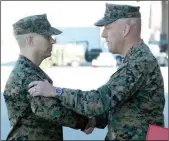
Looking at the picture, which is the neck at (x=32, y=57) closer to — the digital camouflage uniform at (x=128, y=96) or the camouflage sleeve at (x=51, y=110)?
the camouflage sleeve at (x=51, y=110)

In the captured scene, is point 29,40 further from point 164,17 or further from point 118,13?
point 164,17

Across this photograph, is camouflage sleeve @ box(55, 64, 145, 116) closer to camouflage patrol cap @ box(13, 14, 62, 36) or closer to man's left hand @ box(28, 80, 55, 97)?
man's left hand @ box(28, 80, 55, 97)

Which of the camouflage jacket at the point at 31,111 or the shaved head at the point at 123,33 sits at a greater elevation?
the shaved head at the point at 123,33

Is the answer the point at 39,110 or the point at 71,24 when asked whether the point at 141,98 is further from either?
the point at 71,24

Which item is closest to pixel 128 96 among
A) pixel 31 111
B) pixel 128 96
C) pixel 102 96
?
pixel 128 96

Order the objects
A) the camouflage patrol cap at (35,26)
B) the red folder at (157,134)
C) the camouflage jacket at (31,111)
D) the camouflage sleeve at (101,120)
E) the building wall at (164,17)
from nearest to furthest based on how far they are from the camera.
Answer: the red folder at (157,134) < the camouflage jacket at (31,111) < the camouflage patrol cap at (35,26) < the camouflage sleeve at (101,120) < the building wall at (164,17)

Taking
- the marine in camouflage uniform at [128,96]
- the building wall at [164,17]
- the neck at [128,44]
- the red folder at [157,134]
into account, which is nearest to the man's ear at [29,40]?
the marine in camouflage uniform at [128,96]

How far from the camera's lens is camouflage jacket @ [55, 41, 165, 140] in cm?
188

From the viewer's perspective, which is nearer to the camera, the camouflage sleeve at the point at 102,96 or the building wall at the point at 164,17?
the camouflage sleeve at the point at 102,96

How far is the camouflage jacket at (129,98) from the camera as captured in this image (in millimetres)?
1885

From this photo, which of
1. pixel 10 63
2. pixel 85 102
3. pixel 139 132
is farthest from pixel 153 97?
pixel 10 63

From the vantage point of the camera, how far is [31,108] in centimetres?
206

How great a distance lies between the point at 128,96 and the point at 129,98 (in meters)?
0.06

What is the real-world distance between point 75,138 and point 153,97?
12.0 ft
